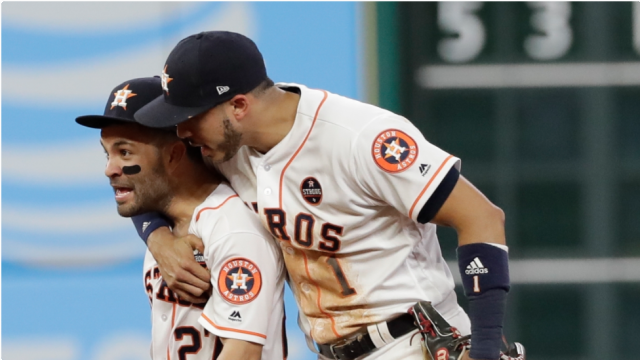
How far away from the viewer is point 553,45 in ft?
12.6

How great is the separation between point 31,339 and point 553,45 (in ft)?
8.31

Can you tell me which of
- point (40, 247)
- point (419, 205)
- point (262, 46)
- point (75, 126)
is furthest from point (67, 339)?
point (419, 205)

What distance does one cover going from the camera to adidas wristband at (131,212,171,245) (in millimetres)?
2268

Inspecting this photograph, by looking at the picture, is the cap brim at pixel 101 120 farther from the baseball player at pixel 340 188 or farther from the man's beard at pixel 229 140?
the man's beard at pixel 229 140

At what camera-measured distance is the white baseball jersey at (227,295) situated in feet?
6.64

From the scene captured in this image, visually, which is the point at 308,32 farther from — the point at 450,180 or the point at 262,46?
the point at 450,180

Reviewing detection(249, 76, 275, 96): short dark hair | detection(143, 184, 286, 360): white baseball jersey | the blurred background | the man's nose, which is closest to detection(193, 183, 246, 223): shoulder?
detection(143, 184, 286, 360): white baseball jersey

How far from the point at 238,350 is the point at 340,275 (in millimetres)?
288

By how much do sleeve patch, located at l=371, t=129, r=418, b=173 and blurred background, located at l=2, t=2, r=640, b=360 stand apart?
76.6 inches

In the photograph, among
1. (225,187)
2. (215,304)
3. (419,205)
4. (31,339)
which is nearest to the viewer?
(419,205)

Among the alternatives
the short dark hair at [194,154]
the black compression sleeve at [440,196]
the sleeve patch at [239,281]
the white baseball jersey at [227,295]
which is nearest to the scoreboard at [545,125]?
the short dark hair at [194,154]

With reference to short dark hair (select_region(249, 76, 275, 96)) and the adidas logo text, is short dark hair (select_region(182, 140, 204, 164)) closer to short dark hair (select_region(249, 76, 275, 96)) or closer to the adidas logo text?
short dark hair (select_region(249, 76, 275, 96))

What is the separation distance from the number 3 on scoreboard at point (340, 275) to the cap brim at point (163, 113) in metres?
0.43

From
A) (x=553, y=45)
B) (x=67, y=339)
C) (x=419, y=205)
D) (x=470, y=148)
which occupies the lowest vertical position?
(x=67, y=339)
